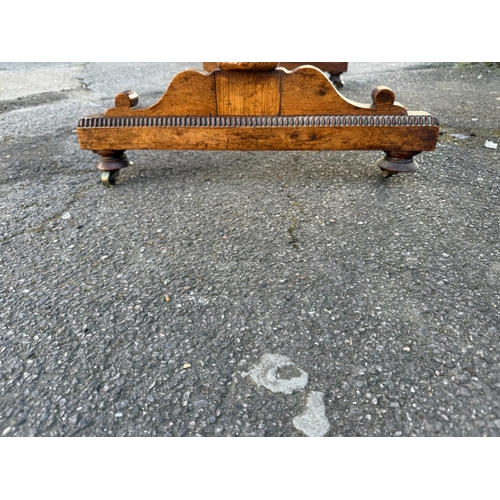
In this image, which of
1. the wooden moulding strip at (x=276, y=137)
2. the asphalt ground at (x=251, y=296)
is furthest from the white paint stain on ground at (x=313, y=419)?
the wooden moulding strip at (x=276, y=137)

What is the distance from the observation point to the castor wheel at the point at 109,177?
1.98 m

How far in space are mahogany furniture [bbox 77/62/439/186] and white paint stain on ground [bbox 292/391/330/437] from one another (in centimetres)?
118

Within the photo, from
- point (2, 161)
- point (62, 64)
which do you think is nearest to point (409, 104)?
point (2, 161)

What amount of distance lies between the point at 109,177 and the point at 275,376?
135 centimetres

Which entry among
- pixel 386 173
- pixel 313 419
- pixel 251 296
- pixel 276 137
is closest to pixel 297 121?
pixel 276 137

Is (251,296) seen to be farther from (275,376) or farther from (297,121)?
(297,121)

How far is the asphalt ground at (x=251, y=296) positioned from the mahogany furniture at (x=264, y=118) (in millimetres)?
217

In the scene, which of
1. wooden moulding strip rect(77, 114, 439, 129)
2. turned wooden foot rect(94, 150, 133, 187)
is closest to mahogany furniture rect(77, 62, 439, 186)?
wooden moulding strip rect(77, 114, 439, 129)

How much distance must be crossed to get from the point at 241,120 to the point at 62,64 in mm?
4180

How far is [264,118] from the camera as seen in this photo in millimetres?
1812

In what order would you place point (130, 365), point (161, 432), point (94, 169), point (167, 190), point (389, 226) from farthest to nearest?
point (94, 169) < point (167, 190) < point (389, 226) < point (130, 365) < point (161, 432)

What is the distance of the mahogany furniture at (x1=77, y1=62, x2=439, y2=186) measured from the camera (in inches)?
69.6

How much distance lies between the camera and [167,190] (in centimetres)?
196

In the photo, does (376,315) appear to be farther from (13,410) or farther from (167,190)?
(167,190)
